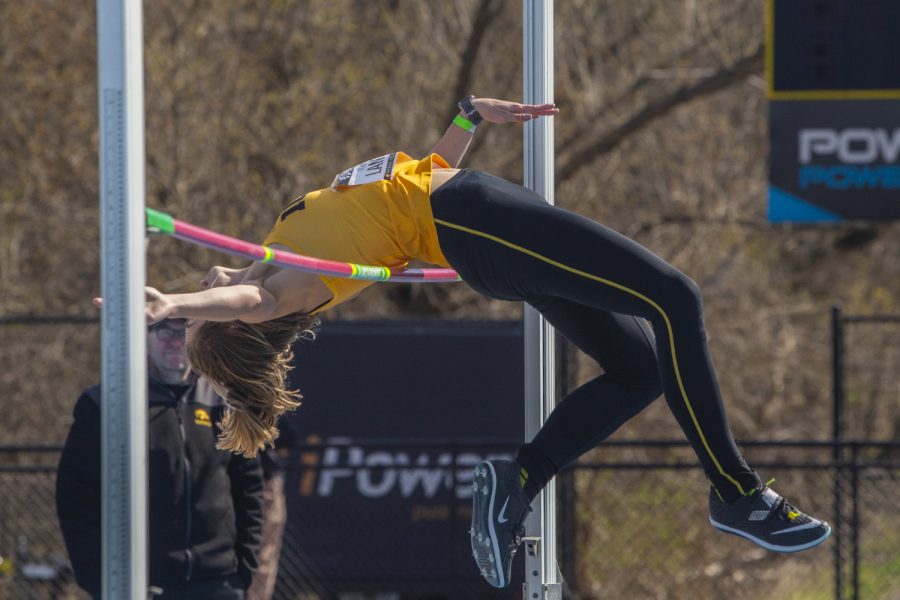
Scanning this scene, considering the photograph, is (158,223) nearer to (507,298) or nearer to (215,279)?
(215,279)

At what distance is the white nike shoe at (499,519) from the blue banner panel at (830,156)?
4.21 m

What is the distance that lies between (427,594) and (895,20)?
4022 millimetres

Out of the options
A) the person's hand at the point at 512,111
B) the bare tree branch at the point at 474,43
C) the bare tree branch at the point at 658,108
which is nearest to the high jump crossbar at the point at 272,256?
the person's hand at the point at 512,111

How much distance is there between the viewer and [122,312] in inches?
107

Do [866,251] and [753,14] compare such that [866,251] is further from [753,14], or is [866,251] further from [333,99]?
[333,99]

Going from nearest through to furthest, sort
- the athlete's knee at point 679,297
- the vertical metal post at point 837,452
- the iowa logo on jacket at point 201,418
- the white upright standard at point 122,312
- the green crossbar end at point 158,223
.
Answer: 1. the white upright standard at point 122,312
2. the green crossbar end at point 158,223
3. the athlete's knee at point 679,297
4. the iowa logo on jacket at point 201,418
5. the vertical metal post at point 837,452

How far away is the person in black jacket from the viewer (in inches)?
186

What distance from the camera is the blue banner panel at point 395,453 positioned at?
736 cm

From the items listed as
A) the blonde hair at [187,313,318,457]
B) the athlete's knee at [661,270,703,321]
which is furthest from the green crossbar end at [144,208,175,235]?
the athlete's knee at [661,270,703,321]

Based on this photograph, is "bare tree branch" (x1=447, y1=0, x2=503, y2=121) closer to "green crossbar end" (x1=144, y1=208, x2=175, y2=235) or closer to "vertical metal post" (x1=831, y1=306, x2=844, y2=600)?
"vertical metal post" (x1=831, y1=306, x2=844, y2=600)

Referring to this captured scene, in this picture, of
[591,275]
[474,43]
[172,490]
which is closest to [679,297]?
[591,275]

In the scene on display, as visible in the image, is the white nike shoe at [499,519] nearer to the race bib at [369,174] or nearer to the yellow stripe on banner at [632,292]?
the yellow stripe on banner at [632,292]

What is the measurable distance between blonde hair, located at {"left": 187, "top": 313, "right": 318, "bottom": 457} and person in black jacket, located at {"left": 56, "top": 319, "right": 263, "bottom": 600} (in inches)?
32.4


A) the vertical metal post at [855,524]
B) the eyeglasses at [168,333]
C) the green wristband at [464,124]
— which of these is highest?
the green wristband at [464,124]
